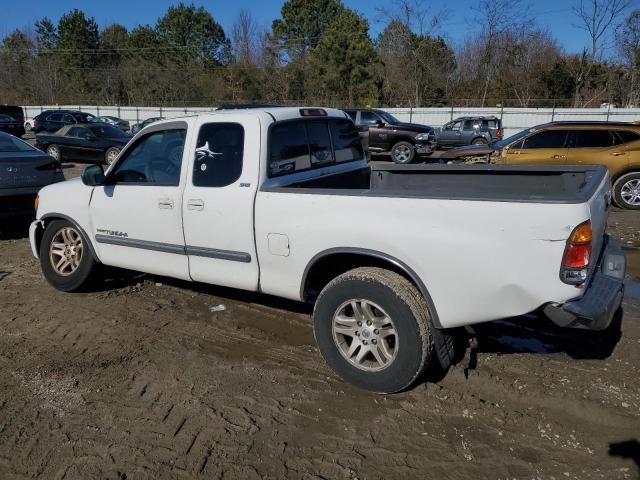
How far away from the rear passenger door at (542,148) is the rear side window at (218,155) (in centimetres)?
813

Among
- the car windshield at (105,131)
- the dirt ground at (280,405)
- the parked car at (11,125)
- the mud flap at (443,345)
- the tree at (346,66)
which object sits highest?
the tree at (346,66)

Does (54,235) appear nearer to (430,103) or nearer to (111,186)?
(111,186)

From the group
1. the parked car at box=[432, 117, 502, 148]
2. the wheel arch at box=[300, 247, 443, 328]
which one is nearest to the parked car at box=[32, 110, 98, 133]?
the parked car at box=[432, 117, 502, 148]

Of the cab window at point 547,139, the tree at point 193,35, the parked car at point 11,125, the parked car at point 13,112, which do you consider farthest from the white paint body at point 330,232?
the tree at point 193,35

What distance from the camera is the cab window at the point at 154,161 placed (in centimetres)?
438

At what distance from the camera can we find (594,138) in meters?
10.3

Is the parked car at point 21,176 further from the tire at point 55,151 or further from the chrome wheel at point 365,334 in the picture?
the tire at point 55,151

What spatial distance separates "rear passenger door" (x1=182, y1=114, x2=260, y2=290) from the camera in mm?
3867

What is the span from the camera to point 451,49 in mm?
42031

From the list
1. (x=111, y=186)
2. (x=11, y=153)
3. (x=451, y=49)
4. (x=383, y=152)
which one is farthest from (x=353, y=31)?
(x=111, y=186)

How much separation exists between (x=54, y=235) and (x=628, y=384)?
5.27 m

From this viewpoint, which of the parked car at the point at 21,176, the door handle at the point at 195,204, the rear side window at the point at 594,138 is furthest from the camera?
the rear side window at the point at 594,138

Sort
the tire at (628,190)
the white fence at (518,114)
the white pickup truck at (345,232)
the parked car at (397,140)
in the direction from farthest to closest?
the white fence at (518,114) < the parked car at (397,140) < the tire at (628,190) < the white pickup truck at (345,232)

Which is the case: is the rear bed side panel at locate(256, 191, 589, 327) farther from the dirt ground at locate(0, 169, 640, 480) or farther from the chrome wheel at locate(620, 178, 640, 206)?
the chrome wheel at locate(620, 178, 640, 206)
